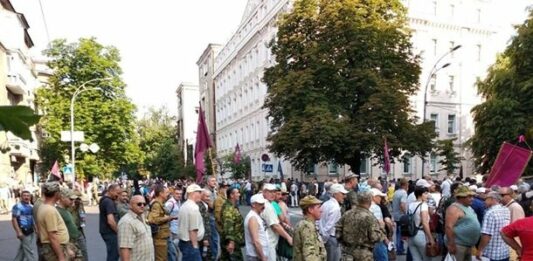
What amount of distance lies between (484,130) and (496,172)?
22.4m

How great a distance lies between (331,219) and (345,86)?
21700 mm

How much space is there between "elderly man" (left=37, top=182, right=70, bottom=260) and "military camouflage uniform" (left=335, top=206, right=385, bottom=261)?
3.51 meters

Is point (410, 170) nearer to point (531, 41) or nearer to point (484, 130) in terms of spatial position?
point (484, 130)

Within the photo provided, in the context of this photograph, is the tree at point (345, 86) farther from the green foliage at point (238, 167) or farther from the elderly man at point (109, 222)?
the elderly man at point (109, 222)

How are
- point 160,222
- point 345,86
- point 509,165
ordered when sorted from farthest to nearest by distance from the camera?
point 345,86, point 509,165, point 160,222

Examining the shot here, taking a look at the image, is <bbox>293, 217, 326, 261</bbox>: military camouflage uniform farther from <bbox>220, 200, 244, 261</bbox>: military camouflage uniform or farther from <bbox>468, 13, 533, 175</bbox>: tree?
<bbox>468, 13, 533, 175</bbox>: tree

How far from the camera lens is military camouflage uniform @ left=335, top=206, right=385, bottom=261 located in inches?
274

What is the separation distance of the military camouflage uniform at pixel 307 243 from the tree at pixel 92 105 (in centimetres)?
3777

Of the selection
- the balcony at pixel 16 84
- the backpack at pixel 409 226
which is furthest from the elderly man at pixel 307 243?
the balcony at pixel 16 84

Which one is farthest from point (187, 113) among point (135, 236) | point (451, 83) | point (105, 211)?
point (135, 236)

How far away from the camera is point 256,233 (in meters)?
7.19

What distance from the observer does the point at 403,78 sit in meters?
30.8

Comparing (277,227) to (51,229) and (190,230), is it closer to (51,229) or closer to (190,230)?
(190,230)

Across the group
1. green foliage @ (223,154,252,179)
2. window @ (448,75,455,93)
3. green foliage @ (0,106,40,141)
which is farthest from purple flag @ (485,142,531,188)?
window @ (448,75,455,93)
